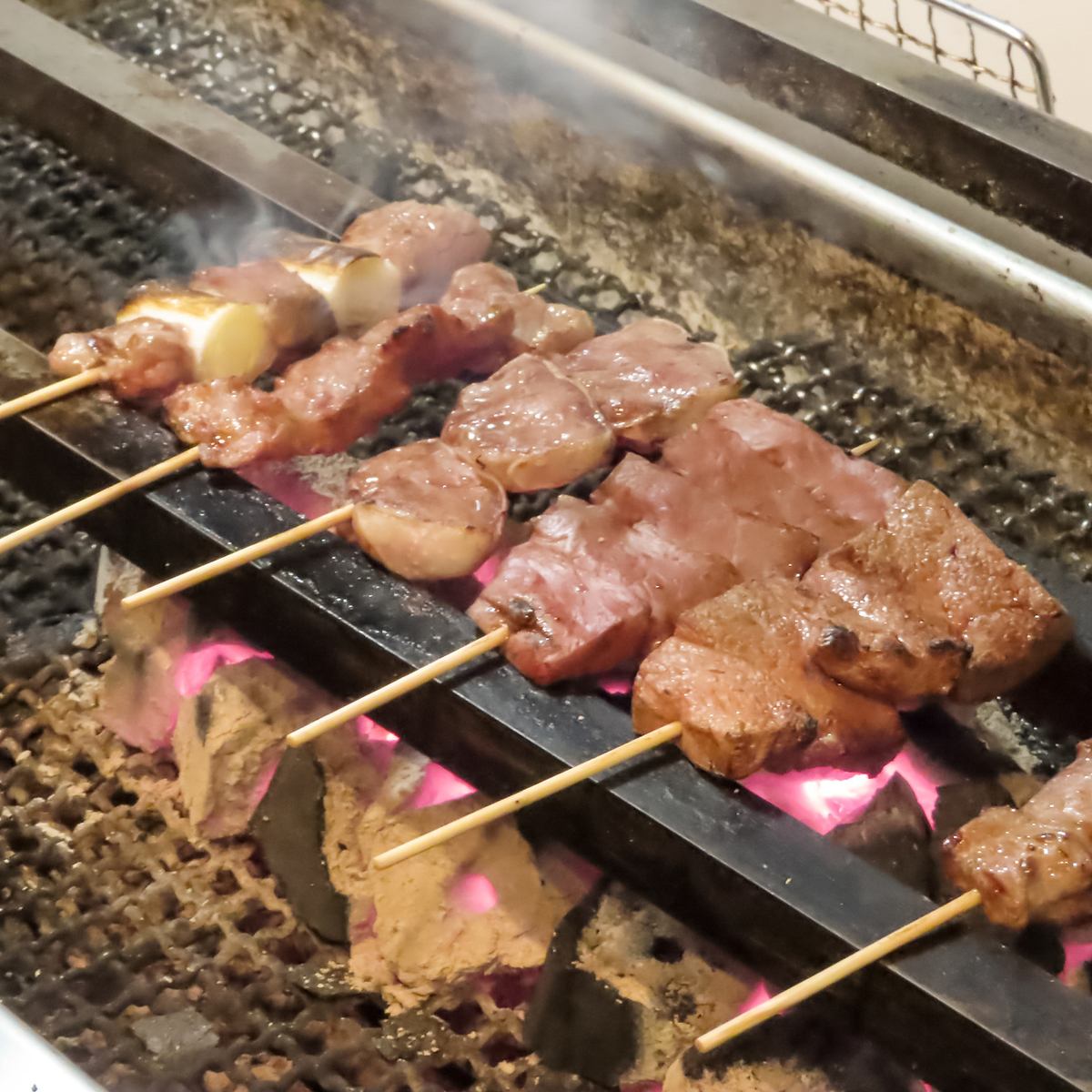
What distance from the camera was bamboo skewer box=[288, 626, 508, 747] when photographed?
6.19 ft

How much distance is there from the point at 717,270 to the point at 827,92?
490 millimetres

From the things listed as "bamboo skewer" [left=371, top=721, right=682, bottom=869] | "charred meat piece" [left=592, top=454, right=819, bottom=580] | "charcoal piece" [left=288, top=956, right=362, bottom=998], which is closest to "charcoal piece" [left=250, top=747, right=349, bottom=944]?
"charcoal piece" [left=288, top=956, right=362, bottom=998]

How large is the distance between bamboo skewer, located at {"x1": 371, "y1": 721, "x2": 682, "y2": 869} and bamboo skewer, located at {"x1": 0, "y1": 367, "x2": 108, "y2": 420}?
112 cm

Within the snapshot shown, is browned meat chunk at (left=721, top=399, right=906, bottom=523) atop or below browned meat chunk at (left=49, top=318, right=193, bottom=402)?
atop

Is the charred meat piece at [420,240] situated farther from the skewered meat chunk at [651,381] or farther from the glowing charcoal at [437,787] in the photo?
the glowing charcoal at [437,787]

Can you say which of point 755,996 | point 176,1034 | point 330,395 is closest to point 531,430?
point 330,395

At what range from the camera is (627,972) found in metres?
2.11

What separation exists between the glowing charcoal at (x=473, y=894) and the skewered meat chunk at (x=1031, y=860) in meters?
0.85

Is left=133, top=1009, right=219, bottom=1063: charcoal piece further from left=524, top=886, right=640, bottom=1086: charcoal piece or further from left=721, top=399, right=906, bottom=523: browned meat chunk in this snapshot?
left=721, top=399, right=906, bottom=523: browned meat chunk

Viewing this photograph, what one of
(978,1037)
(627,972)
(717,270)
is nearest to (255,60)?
(717,270)

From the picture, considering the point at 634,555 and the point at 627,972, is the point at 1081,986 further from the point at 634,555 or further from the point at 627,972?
the point at 634,555

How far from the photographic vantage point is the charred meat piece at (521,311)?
103 inches

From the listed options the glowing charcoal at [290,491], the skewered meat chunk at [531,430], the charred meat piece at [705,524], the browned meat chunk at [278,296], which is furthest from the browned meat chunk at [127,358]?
the charred meat piece at [705,524]

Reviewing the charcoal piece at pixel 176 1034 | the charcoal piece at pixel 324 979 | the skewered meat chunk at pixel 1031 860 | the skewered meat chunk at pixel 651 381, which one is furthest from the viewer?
the skewered meat chunk at pixel 651 381
